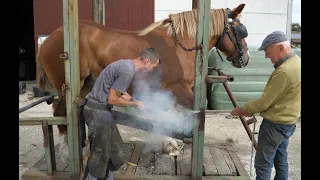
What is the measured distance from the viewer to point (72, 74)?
3082 millimetres

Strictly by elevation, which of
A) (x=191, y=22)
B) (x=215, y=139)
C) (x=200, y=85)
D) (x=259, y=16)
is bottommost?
(x=215, y=139)

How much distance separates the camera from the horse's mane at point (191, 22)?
3952 mm

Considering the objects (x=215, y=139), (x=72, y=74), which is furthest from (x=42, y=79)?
(x=215, y=139)

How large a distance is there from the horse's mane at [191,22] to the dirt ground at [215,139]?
189cm

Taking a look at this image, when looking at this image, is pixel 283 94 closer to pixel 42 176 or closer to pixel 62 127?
pixel 42 176

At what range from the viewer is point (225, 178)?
334cm

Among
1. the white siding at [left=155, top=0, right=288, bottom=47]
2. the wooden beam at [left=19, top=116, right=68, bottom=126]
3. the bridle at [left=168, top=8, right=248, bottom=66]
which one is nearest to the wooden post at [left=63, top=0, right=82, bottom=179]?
the wooden beam at [left=19, top=116, right=68, bottom=126]

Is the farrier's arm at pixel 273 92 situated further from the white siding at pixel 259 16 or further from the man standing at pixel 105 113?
the white siding at pixel 259 16

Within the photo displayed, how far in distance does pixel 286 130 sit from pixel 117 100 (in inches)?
60.9

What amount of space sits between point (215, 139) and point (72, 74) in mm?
2983

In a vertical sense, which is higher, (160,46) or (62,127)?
(160,46)

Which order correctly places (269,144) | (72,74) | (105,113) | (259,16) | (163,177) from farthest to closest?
(259,16) < (163,177) < (72,74) < (105,113) < (269,144)
